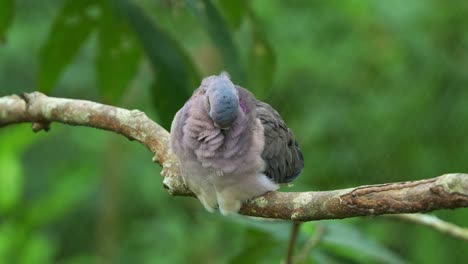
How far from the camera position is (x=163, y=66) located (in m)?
2.06

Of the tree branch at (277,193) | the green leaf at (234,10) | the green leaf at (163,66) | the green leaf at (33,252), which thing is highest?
the green leaf at (234,10)

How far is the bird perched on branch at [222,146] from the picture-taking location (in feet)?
5.10

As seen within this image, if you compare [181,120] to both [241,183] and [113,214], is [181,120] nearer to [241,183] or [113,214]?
[241,183]

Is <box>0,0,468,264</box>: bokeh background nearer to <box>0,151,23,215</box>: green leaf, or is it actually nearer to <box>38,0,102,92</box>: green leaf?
<box>0,151,23,215</box>: green leaf

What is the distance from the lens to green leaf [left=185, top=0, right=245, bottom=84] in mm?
2031

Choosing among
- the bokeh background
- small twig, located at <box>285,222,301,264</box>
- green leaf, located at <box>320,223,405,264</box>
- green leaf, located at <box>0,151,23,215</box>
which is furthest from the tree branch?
the bokeh background

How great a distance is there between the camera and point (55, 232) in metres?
4.63

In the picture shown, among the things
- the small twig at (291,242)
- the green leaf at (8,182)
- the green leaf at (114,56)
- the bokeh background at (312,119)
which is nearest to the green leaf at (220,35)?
the green leaf at (114,56)

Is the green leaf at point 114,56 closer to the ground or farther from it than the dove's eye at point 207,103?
farther from it

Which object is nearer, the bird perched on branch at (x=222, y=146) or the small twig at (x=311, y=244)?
the bird perched on branch at (x=222, y=146)

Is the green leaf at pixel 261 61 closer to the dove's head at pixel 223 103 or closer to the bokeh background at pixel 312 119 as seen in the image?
the dove's head at pixel 223 103

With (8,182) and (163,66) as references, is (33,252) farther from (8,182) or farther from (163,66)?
(163,66)

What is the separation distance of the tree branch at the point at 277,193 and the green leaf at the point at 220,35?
0.30 meters

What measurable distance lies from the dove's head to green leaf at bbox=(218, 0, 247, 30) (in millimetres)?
705
